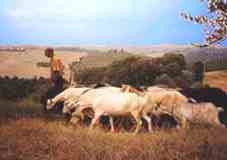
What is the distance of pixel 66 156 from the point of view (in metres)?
6.70

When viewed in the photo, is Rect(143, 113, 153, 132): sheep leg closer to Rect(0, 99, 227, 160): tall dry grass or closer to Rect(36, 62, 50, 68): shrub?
Rect(0, 99, 227, 160): tall dry grass

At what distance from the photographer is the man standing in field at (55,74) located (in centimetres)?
916

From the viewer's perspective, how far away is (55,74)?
30.1 feet

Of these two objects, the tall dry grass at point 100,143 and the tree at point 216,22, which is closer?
the tree at point 216,22

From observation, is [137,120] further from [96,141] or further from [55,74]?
[55,74]

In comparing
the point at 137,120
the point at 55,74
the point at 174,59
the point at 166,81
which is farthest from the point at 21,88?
the point at 137,120

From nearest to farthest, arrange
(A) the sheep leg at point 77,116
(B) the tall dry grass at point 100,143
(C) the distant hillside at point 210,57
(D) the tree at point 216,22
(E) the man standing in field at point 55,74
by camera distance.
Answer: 1. (D) the tree at point 216,22
2. (B) the tall dry grass at point 100,143
3. (A) the sheep leg at point 77,116
4. (C) the distant hillside at point 210,57
5. (E) the man standing in field at point 55,74

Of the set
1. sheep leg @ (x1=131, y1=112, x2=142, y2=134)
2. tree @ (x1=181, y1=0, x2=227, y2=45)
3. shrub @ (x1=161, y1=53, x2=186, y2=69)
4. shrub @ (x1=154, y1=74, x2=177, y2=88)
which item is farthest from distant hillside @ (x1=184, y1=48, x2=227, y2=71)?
tree @ (x1=181, y1=0, x2=227, y2=45)

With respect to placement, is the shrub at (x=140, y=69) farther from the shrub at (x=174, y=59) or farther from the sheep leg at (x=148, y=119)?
the sheep leg at (x=148, y=119)

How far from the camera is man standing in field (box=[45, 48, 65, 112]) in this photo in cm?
916

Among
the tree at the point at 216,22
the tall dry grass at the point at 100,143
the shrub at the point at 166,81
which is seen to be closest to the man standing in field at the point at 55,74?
the tall dry grass at the point at 100,143

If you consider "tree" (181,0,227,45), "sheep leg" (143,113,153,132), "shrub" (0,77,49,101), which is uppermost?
"tree" (181,0,227,45)

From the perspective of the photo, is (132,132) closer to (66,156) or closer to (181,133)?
(181,133)

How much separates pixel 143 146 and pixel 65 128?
4.16ft
